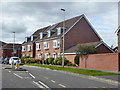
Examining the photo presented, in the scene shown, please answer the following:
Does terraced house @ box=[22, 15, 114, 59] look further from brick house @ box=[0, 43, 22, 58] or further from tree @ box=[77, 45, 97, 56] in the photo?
brick house @ box=[0, 43, 22, 58]

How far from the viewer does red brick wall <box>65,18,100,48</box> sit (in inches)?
1662

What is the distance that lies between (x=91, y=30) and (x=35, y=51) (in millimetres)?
19664

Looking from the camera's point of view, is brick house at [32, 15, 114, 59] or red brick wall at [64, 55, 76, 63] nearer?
red brick wall at [64, 55, 76, 63]

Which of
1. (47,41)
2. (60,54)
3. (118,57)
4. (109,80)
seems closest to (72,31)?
(60,54)

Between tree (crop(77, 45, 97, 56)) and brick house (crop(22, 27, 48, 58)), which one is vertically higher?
brick house (crop(22, 27, 48, 58))

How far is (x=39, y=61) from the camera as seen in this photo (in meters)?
48.7

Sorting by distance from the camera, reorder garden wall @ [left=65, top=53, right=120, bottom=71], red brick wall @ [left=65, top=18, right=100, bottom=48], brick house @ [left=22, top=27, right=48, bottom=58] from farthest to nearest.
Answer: brick house @ [left=22, top=27, right=48, bottom=58] → red brick wall @ [left=65, top=18, right=100, bottom=48] → garden wall @ [left=65, top=53, right=120, bottom=71]

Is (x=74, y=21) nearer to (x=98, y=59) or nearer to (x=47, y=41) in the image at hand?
(x=47, y=41)

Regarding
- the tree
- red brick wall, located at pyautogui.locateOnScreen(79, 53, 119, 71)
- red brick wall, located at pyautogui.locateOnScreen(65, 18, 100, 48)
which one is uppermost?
red brick wall, located at pyautogui.locateOnScreen(65, 18, 100, 48)

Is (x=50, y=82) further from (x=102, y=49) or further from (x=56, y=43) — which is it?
(x=56, y=43)

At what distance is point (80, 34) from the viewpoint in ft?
142

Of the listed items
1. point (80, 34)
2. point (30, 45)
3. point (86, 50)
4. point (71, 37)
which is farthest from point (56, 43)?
point (30, 45)

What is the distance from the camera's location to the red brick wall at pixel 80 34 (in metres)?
42.2

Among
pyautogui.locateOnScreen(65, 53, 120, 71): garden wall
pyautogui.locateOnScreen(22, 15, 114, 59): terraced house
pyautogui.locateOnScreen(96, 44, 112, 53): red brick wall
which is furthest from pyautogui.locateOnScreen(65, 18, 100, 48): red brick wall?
pyautogui.locateOnScreen(65, 53, 120, 71): garden wall
